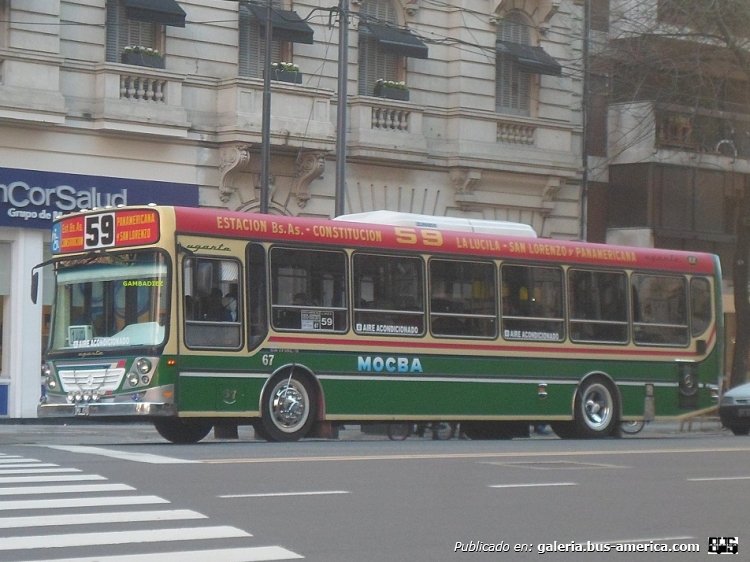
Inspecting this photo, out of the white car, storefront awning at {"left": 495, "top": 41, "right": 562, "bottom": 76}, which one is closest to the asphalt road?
the white car

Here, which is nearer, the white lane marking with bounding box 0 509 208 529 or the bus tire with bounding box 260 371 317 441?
the white lane marking with bounding box 0 509 208 529

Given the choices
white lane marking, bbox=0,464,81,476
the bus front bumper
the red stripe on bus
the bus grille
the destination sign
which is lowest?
white lane marking, bbox=0,464,81,476

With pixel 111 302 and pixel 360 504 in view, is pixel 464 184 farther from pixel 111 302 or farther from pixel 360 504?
pixel 360 504

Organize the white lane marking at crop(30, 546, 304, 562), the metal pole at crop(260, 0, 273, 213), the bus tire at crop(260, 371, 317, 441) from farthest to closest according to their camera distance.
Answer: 1. the metal pole at crop(260, 0, 273, 213)
2. the bus tire at crop(260, 371, 317, 441)
3. the white lane marking at crop(30, 546, 304, 562)

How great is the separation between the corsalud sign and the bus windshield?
25.6ft

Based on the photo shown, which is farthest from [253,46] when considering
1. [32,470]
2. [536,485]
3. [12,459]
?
[536,485]

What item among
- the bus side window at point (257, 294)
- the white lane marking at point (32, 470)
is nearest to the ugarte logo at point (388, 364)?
the bus side window at point (257, 294)

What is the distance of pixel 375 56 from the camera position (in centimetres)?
3272

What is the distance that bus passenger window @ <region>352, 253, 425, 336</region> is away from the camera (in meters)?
20.3

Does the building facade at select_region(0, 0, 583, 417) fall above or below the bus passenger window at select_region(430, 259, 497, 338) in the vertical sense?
above

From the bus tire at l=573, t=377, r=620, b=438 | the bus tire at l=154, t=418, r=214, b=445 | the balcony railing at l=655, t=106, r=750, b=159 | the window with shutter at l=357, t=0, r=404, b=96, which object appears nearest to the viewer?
the bus tire at l=154, t=418, r=214, b=445

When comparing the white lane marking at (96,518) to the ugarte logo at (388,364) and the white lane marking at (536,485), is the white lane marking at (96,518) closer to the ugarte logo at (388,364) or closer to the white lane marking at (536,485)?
the white lane marking at (536,485)

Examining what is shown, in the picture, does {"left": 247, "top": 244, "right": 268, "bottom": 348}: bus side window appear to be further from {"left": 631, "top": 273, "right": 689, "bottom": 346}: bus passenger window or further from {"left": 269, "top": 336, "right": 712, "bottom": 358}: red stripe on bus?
{"left": 631, "top": 273, "right": 689, "bottom": 346}: bus passenger window

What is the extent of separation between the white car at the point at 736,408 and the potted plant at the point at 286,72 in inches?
416
